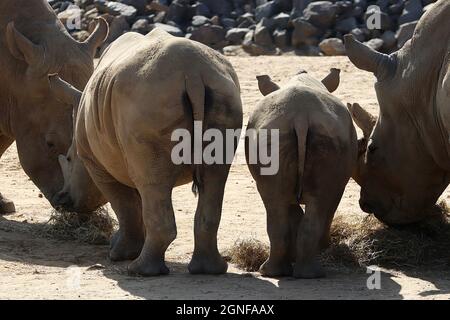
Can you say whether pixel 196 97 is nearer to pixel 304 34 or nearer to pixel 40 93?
pixel 40 93

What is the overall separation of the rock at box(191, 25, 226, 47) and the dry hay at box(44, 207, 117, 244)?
38.7 feet

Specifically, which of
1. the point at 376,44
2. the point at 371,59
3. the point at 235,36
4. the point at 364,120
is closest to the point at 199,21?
the point at 235,36

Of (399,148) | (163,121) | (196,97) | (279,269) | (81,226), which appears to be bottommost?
(81,226)

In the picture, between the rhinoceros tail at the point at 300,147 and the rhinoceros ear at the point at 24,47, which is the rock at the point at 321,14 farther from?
the rhinoceros tail at the point at 300,147

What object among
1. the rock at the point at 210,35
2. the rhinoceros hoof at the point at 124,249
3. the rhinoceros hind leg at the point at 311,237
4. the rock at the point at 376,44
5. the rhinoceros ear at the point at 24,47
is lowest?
the rock at the point at 210,35

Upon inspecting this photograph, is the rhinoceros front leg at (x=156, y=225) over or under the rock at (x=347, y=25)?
over

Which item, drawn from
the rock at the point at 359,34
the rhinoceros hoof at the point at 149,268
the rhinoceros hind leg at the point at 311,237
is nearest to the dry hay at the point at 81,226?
the rhinoceros hoof at the point at 149,268

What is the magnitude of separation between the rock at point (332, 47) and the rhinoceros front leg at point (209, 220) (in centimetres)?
1215

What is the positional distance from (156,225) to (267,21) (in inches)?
544

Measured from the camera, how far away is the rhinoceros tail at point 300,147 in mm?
8414

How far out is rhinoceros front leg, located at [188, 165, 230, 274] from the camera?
8.62m

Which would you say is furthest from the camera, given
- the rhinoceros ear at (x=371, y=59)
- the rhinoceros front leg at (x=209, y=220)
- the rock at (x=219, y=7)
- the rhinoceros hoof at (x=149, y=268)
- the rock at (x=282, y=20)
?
the rock at (x=219, y=7)

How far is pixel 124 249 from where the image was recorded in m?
9.58
